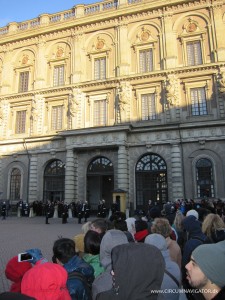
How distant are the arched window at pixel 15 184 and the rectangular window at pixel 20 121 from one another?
4666 millimetres

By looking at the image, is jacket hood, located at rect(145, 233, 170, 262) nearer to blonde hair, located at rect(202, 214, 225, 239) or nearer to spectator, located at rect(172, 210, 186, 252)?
blonde hair, located at rect(202, 214, 225, 239)

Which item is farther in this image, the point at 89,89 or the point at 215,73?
the point at 89,89

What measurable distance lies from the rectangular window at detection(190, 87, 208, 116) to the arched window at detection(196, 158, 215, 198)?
4.74 meters

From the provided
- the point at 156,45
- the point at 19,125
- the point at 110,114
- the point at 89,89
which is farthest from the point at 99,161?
the point at 156,45

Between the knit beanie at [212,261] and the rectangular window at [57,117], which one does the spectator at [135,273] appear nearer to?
the knit beanie at [212,261]

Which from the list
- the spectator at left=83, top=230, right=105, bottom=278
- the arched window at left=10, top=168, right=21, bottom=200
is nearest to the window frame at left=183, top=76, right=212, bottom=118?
the arched window at left=10, top=168, right=21, bottom=200

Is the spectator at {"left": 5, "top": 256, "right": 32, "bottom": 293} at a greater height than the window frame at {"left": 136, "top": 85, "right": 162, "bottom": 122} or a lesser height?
lesser

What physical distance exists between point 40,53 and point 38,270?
3429 cm

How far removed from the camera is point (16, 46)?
115 ft

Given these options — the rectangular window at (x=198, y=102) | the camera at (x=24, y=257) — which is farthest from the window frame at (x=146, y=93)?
the camera at (x=24, y=257)

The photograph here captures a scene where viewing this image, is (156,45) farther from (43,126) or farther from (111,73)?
(43,126)

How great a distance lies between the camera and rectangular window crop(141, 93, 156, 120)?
90.3 ft

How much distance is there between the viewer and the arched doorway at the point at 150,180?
85.1 ft

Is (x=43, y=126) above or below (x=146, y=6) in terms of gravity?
below
